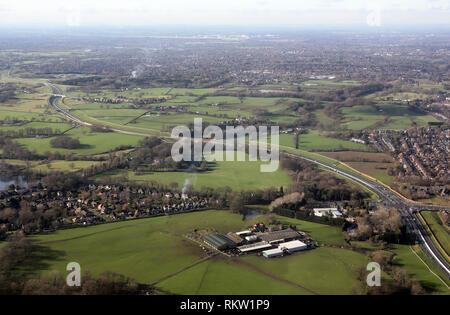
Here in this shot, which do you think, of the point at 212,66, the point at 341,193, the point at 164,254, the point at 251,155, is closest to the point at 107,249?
the point at 164,254

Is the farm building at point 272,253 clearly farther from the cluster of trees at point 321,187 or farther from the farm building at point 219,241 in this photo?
the cluster of trees at point 321,187

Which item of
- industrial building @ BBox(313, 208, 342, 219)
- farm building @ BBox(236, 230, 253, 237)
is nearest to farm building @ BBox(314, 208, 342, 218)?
industrial building @ BBox(313, 208, 342, 219)

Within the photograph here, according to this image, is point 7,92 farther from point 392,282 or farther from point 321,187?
point 392,282

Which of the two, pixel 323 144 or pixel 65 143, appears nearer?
pixel 65 143

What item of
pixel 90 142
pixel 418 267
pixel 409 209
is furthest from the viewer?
pixel 90 142

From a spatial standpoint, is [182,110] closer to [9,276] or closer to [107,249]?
[107,249]

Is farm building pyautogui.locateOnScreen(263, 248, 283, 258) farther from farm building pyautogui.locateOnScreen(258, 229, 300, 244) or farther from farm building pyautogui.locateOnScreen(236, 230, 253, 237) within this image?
farm building pyautogui.locateOnScreen(236, 230, 253, 237)

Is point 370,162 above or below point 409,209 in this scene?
above

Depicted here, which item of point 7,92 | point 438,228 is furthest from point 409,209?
point 7,92
